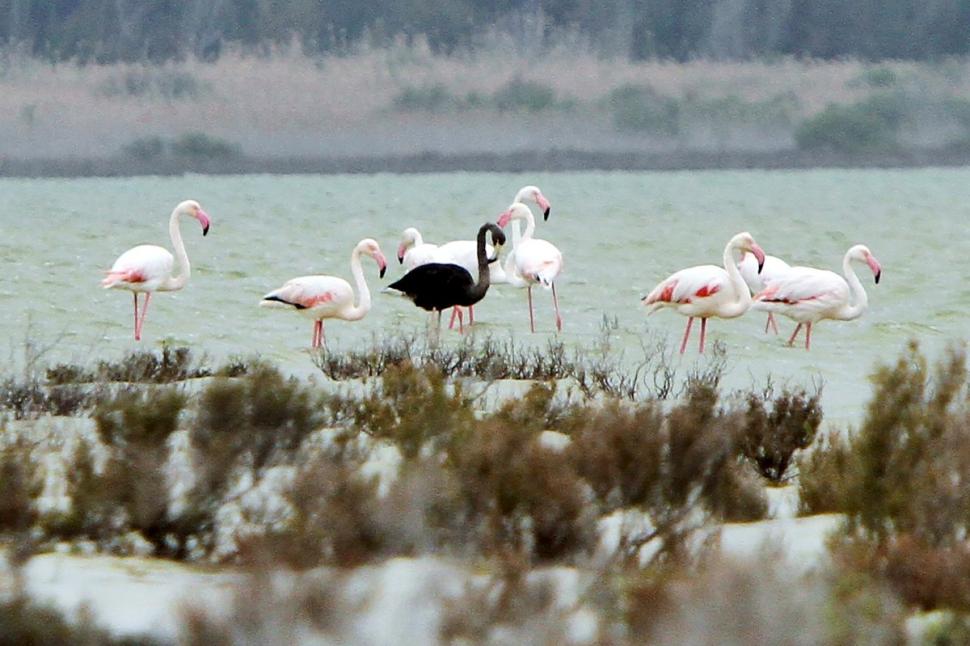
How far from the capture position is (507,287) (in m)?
29.4

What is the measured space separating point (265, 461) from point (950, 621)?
116 inches

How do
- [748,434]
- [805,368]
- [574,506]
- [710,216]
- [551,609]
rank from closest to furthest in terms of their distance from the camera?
[551,609] → [574,506] → [748,434] → [805,368] → [710,216]

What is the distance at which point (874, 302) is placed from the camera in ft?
91.9

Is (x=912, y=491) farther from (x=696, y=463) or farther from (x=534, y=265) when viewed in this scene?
(x=534, y=265)

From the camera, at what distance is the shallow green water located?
777 inches

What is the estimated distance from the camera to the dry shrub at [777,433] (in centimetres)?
912

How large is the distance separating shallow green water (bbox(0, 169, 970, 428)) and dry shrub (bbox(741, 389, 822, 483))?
9.74 ft

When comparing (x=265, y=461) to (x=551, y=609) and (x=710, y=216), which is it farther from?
(x=710, y=216)

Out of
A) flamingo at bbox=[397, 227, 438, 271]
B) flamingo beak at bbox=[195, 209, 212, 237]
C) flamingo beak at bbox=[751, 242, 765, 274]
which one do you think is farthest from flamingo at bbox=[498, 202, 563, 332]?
flamingo beak at bbox=[195, 209, 212, 237]

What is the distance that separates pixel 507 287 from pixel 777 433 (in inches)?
792

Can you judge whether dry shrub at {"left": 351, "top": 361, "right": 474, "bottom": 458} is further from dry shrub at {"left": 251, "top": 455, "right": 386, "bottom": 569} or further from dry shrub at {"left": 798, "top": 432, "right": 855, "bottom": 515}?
dry shrub at {"left": 251, "top": 455, "right": 386, "bottom": 569}

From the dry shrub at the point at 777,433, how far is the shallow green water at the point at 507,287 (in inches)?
117

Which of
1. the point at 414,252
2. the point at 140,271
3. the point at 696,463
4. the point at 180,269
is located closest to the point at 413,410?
the point at 696,463

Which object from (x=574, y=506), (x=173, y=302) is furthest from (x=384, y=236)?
(x=574, y=506)
